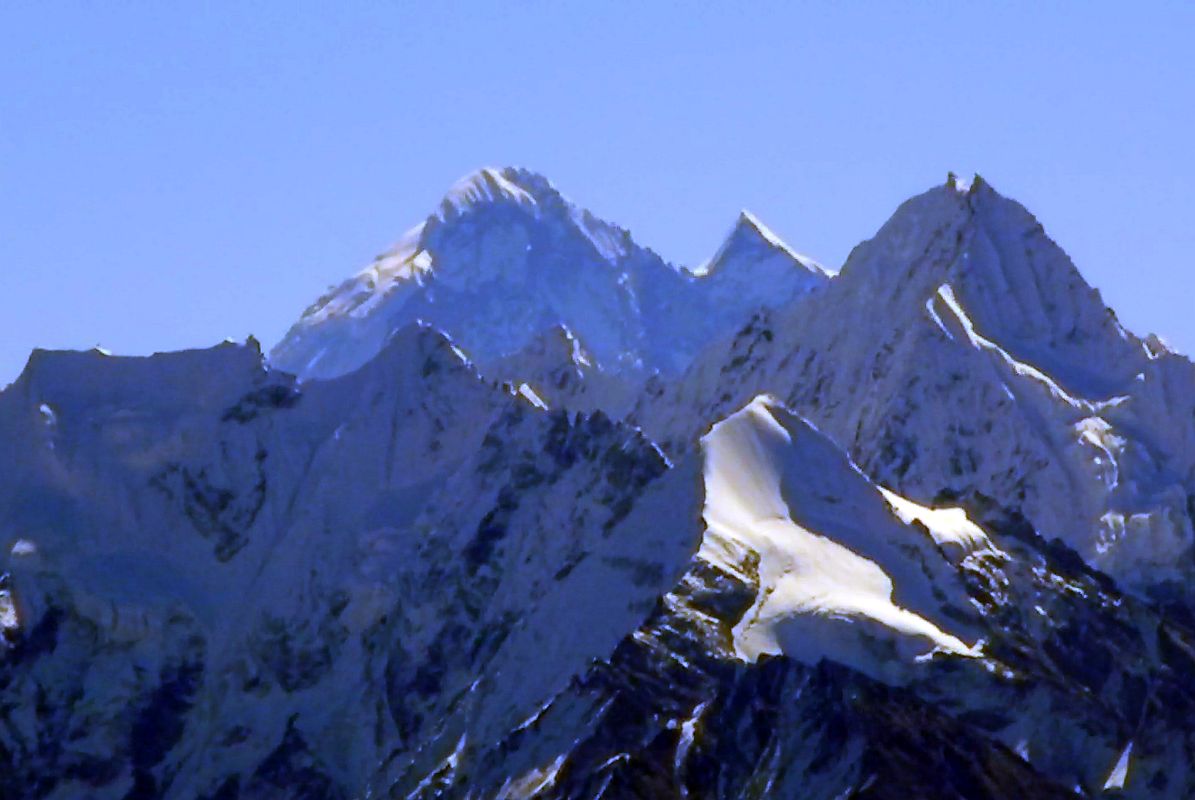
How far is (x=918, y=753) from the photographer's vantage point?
195 m

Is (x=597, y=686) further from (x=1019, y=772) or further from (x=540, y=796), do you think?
(x=1019, y=772)

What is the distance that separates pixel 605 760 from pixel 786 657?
8.89 meters

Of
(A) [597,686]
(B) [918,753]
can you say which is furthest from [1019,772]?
(A) [597,686]

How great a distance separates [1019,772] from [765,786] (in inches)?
475

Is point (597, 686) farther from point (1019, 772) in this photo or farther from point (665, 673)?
point (1019, 772)

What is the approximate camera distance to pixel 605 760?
19562 cm

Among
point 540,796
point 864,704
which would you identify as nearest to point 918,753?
point 864,704

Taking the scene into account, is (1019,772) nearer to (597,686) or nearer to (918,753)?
(918,753)

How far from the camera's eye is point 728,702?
648 ft

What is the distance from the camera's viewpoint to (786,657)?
649 feet

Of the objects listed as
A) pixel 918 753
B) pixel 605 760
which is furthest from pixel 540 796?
pixel 918 753

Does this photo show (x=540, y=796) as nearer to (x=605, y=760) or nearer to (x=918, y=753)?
(x=605, y=760)

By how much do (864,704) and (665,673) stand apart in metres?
9.16

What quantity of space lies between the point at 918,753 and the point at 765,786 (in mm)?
6645
